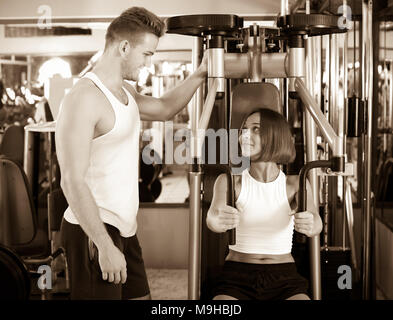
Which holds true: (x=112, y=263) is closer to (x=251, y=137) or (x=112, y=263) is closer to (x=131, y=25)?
(x=251, y=137)

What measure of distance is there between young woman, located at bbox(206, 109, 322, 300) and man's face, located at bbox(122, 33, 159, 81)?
49 centimetres

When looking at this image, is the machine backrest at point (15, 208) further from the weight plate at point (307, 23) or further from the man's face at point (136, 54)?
the weight plate at point (307, 23)

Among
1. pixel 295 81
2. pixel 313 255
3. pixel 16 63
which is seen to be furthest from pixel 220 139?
pixel 16 63

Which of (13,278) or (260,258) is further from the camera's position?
(13,278)

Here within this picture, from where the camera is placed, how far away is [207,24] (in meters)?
2.26

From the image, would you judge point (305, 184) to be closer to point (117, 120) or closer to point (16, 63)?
point (117, 120)

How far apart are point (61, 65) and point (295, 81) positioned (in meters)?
2.43

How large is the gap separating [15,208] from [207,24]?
1.62m

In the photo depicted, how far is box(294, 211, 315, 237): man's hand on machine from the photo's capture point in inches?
83.2

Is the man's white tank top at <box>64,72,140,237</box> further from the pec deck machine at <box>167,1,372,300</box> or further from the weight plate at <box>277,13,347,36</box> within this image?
the weight plate at <box>277,13,347,36</box>

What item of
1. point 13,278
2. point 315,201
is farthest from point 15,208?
point 315,201

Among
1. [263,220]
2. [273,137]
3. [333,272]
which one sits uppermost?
[273,137]

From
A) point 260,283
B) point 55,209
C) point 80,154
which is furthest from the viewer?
point 55,209

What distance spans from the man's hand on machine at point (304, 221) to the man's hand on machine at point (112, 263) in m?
0.66
